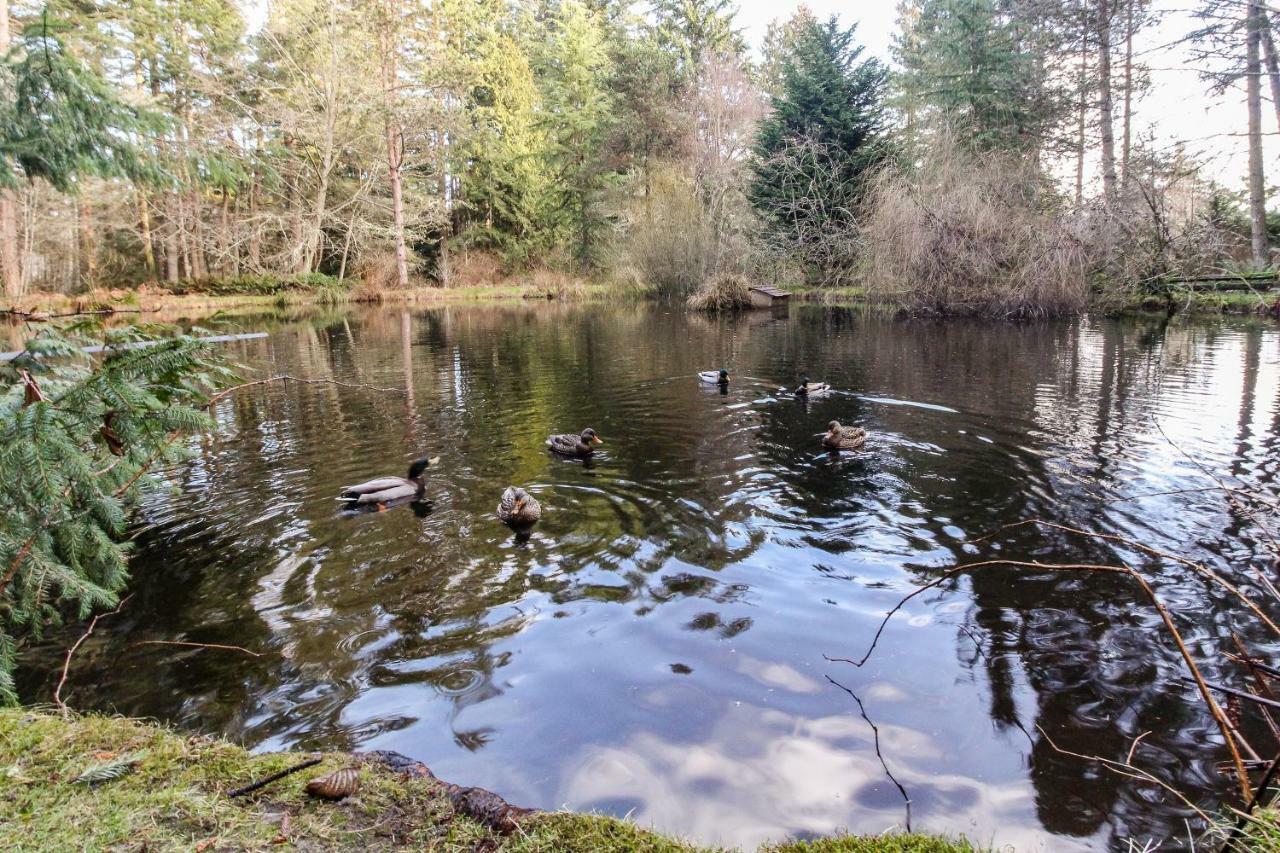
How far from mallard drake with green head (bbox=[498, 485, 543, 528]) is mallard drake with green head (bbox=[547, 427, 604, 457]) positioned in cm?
195

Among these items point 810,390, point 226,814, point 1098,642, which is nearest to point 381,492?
point 226,814

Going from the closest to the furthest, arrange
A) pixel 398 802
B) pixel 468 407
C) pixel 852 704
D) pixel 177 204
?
pixel 398 802 < pixel 852 704 < pixel 468 407 < pixel 177 204

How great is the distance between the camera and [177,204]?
116ft

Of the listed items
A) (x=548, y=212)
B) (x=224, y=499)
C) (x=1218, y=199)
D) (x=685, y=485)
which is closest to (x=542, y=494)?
(x=685, y=485)

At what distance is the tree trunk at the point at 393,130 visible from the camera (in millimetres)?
36250

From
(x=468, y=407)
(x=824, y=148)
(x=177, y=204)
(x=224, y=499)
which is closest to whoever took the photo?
(x=224, y=499)

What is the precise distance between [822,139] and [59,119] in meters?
27.9

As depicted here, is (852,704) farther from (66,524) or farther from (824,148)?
(824,148)

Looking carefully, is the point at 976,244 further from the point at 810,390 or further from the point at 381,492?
the point at 381,492

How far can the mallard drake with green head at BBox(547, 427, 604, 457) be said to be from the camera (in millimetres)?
8141

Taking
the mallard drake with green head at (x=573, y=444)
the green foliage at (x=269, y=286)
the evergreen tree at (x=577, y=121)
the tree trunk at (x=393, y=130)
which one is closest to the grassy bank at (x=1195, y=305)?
the mallard drake with green head at (x=573, y=444)

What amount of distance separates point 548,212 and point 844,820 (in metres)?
47.5

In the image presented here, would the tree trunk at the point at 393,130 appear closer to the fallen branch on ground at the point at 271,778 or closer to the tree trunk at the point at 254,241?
the tree trunk at the point at 254,241

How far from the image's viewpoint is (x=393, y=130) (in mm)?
37219
